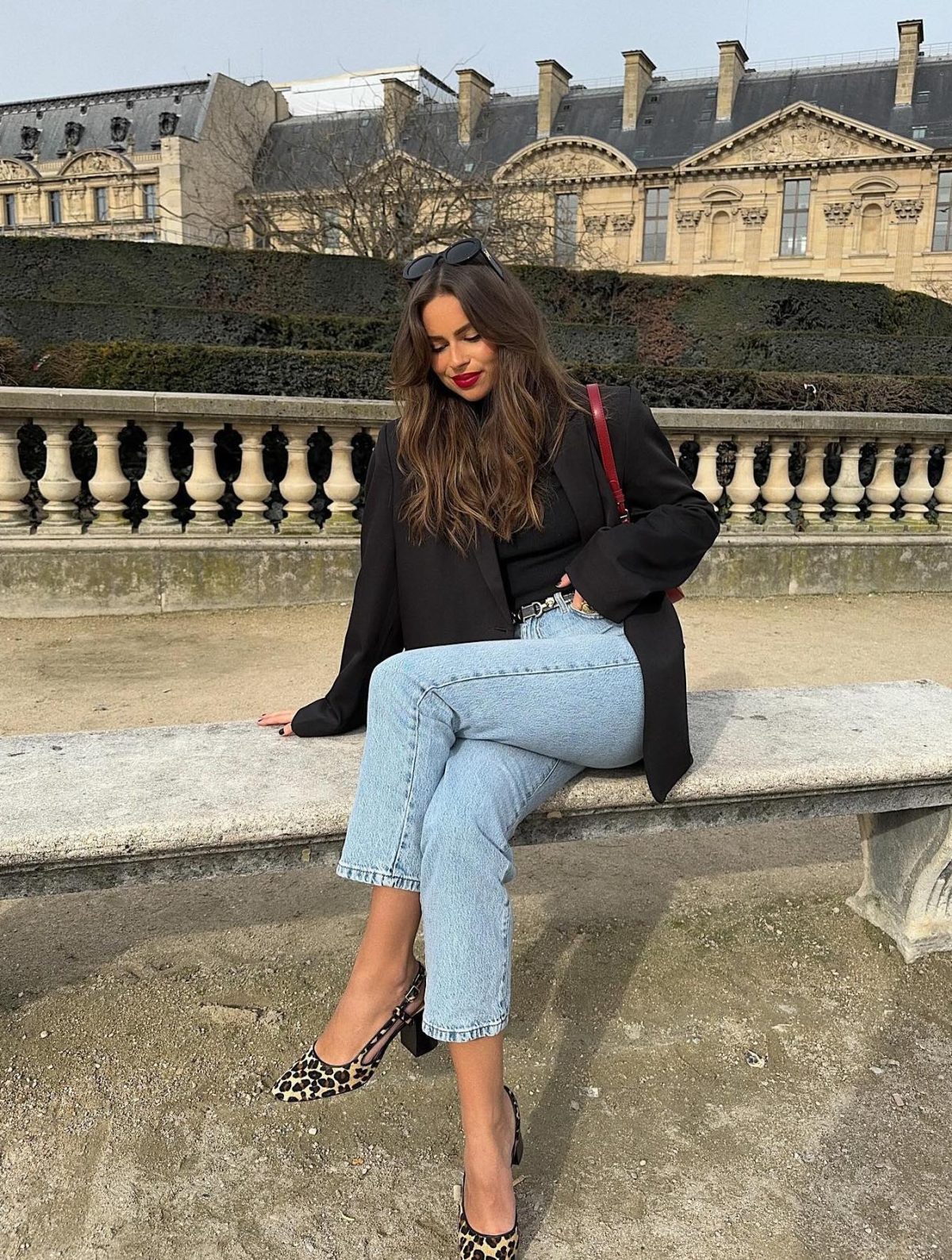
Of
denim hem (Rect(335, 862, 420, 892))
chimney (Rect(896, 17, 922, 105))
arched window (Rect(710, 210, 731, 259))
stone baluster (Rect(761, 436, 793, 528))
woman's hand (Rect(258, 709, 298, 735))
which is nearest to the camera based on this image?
denim hem (Rect(335, 862, 420, 892))

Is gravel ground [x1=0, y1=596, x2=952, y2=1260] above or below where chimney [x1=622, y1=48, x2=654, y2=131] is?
below

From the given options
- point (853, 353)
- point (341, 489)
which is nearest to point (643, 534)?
point (341, 489)

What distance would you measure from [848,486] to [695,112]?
4266 cm

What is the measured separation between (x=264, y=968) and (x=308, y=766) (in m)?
0.72

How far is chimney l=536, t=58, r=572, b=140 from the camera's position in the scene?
1711 inches

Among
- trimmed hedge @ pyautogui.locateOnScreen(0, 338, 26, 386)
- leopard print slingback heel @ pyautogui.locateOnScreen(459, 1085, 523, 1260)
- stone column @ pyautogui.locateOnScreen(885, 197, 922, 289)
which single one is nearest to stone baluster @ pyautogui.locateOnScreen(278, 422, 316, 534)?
trimmed hedge @ pyautogui.locateOnScreen(0, 338, 26, 386)

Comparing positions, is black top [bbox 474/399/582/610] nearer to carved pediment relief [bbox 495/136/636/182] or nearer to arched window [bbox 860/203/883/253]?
carved pediment relief [bbox 495/136/636/182]

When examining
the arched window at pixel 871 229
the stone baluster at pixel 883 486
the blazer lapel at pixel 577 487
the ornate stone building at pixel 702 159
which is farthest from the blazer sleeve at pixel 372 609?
the arched window at pixel 871 229

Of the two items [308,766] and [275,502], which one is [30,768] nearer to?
[308,766]

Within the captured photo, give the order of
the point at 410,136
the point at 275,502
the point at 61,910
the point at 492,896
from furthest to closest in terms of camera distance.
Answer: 1. the point at 410,136
2. the point at 275,502
3. the point at 61,910
4. the point at 492,896

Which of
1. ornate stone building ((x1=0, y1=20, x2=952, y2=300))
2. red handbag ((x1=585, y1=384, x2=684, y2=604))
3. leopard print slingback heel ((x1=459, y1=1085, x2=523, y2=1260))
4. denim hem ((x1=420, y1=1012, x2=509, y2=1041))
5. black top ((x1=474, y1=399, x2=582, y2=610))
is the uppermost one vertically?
ornate stone building ((x1=0, y1=20, x2=952, y2=300))

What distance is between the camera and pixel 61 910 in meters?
2.96

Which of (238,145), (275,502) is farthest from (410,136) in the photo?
(238,145)

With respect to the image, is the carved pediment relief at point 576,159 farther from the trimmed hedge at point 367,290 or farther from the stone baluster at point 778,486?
the stone baluster at point 778,486
